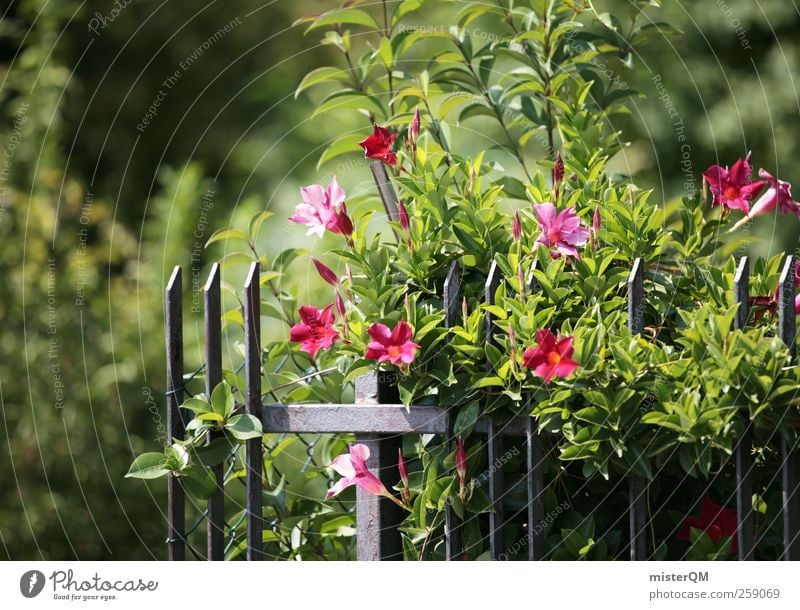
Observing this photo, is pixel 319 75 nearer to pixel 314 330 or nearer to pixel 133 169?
pixel 314 330

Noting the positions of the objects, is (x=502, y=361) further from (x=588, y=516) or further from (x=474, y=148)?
(x=474, y=148)

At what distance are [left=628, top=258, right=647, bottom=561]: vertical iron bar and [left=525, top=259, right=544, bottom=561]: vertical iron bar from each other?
5.6 inches

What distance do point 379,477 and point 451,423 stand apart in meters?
0.17

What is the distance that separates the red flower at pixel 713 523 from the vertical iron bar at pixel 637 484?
0.31 feet

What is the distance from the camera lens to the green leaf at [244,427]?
142cm

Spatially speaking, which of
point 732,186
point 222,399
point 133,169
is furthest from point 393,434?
point 133,169

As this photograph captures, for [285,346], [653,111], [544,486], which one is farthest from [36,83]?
[544,486]

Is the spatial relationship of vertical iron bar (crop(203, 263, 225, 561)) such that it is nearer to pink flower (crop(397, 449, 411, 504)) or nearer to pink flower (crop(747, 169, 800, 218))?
pink flower (crop(397, 449, 411, 504))

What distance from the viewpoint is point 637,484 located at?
1.33 metres

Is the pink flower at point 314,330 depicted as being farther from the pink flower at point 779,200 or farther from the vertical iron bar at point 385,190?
the pink flower at point 779,200

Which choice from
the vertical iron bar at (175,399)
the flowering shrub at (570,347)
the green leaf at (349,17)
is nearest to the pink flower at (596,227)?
the flowering shrub at (570,347)

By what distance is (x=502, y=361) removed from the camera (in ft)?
4.35

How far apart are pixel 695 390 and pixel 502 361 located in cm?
29
